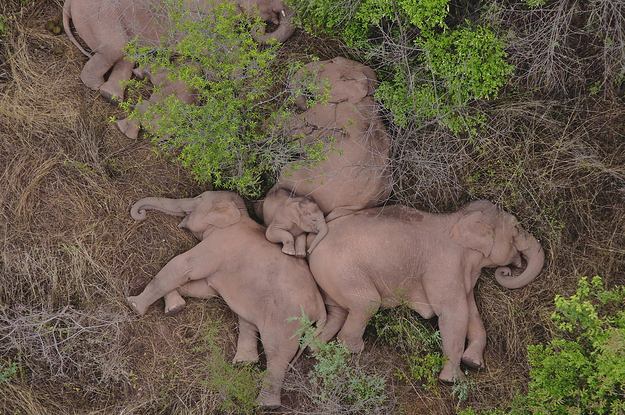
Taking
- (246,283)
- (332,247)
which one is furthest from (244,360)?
(332,247)

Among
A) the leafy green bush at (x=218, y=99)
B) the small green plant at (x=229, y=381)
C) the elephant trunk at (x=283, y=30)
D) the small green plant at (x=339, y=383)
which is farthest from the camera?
the elephant trunk at (x=283, y=30)

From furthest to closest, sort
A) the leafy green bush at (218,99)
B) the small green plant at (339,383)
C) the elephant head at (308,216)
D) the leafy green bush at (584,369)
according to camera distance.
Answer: the elephant head at (308,216) < the small green plant at (339,383) < the leafy green bush at (218,99) < the leafy green bush at (584,369)

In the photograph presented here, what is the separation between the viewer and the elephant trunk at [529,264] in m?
4.92

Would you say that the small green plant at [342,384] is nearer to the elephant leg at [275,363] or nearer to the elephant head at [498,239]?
the elephant leg at [275,363]

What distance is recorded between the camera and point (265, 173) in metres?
5.20

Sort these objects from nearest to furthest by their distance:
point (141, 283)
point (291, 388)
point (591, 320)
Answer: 1. point (591, 320)
2. point (291, 388)
3. point (141, 283)

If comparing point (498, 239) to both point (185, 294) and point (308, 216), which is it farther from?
point (185, 294)

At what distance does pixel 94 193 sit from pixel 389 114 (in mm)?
2762

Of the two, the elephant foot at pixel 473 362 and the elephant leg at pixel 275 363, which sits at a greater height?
the elephant leg at pixel 275 363

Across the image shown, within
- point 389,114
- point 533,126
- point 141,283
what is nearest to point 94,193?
point 141,283

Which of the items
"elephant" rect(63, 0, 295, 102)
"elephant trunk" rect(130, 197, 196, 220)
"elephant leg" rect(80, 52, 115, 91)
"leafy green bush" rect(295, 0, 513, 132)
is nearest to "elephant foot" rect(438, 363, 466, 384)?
"leafy green bush" rect(295, 0, 513, 132)

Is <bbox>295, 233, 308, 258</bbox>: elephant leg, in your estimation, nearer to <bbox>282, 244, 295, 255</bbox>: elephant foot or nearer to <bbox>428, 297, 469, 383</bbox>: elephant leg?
<bbox>282, 244, 295, 255</bbox>: elephant foot

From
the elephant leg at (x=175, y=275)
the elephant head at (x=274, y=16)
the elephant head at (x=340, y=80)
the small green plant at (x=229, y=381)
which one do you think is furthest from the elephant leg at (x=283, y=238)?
the elephant head at (x=274, y=16)

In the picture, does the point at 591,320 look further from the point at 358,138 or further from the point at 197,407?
the point at 197,407
